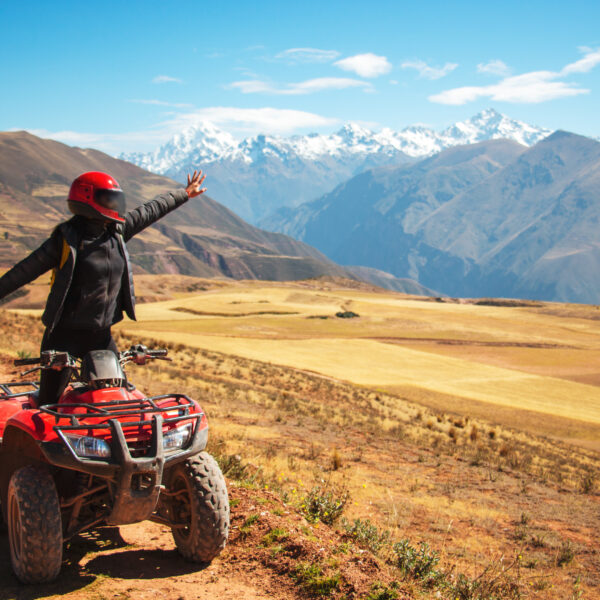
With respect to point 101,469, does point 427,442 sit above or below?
below

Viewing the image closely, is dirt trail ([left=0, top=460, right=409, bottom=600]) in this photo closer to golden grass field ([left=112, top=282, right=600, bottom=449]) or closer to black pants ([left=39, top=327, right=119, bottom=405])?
black pants ([left=39, top=327, right=119, bottom=405])

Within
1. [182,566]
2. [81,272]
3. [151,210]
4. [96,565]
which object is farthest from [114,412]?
[151,210]

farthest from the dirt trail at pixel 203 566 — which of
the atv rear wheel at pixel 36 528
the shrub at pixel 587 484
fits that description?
the shrub at pixel 587 484

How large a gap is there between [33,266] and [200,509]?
8.44ft

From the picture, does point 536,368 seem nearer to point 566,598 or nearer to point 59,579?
point 566,598

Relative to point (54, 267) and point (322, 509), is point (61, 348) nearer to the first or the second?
point (54, 267)

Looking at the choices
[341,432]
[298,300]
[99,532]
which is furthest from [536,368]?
[298,300]

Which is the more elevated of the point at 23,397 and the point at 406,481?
the point at 23,397

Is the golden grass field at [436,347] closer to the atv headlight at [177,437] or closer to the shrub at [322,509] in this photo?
the shrub at [322,509]

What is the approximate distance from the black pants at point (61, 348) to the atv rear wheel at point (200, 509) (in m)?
1.28

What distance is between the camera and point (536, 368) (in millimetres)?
46812

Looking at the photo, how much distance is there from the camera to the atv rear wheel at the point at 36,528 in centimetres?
430

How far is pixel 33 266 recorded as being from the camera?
5.08 m

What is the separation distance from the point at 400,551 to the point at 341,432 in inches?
356
